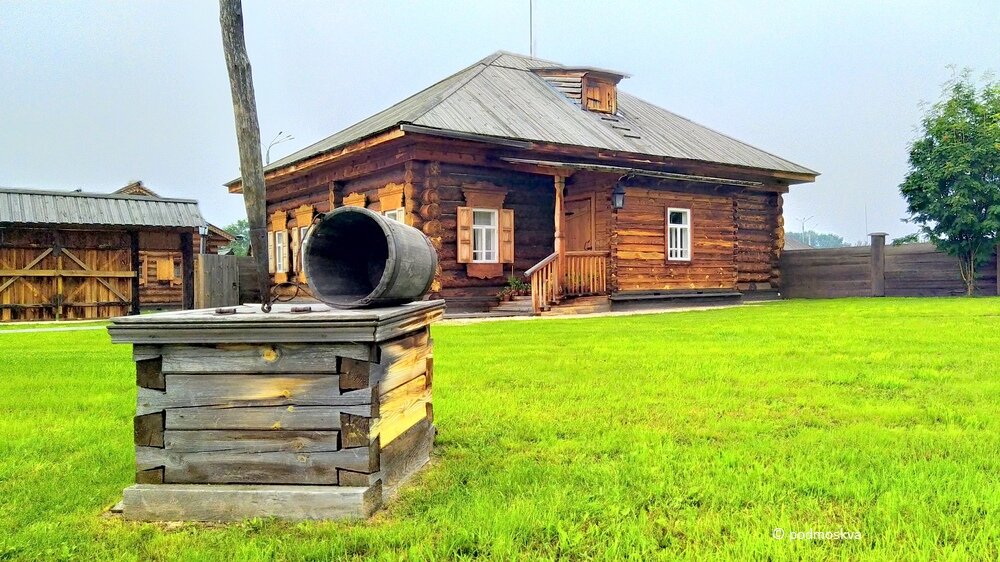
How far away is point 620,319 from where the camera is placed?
A: 1288 centimetres

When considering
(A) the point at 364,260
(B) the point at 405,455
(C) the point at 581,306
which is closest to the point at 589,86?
(C) the point at 581,306

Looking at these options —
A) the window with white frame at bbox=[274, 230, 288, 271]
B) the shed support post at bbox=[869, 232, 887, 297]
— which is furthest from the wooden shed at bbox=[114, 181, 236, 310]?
the shed support post at bbox=[869, 232, 887, 297]

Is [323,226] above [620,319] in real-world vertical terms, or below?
above

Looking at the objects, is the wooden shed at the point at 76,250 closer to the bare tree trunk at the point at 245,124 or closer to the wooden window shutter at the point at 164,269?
the wooden window shutter at the point at 164,269

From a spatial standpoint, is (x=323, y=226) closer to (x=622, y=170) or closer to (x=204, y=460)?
(x=204, y=460)

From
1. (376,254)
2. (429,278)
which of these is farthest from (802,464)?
(376,254)

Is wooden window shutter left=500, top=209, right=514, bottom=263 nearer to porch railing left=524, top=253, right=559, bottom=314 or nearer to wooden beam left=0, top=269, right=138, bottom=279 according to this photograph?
porch railing left=524, top=253, right=559, bottom=314

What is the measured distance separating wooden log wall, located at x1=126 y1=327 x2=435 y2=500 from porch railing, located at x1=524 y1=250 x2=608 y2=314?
426 inches

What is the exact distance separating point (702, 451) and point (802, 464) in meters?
0.49

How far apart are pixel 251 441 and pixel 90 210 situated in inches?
689

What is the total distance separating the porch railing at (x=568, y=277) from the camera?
14.2 metres

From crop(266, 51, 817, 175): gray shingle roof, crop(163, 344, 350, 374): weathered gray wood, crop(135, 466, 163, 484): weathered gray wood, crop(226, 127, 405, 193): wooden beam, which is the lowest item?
crop(135, 466, 163, 484): weathered gray wood

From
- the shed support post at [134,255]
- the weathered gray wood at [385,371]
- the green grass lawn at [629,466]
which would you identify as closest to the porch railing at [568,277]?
the green grass lawn at [629,466]

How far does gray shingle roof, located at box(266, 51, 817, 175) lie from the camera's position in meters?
14.9
